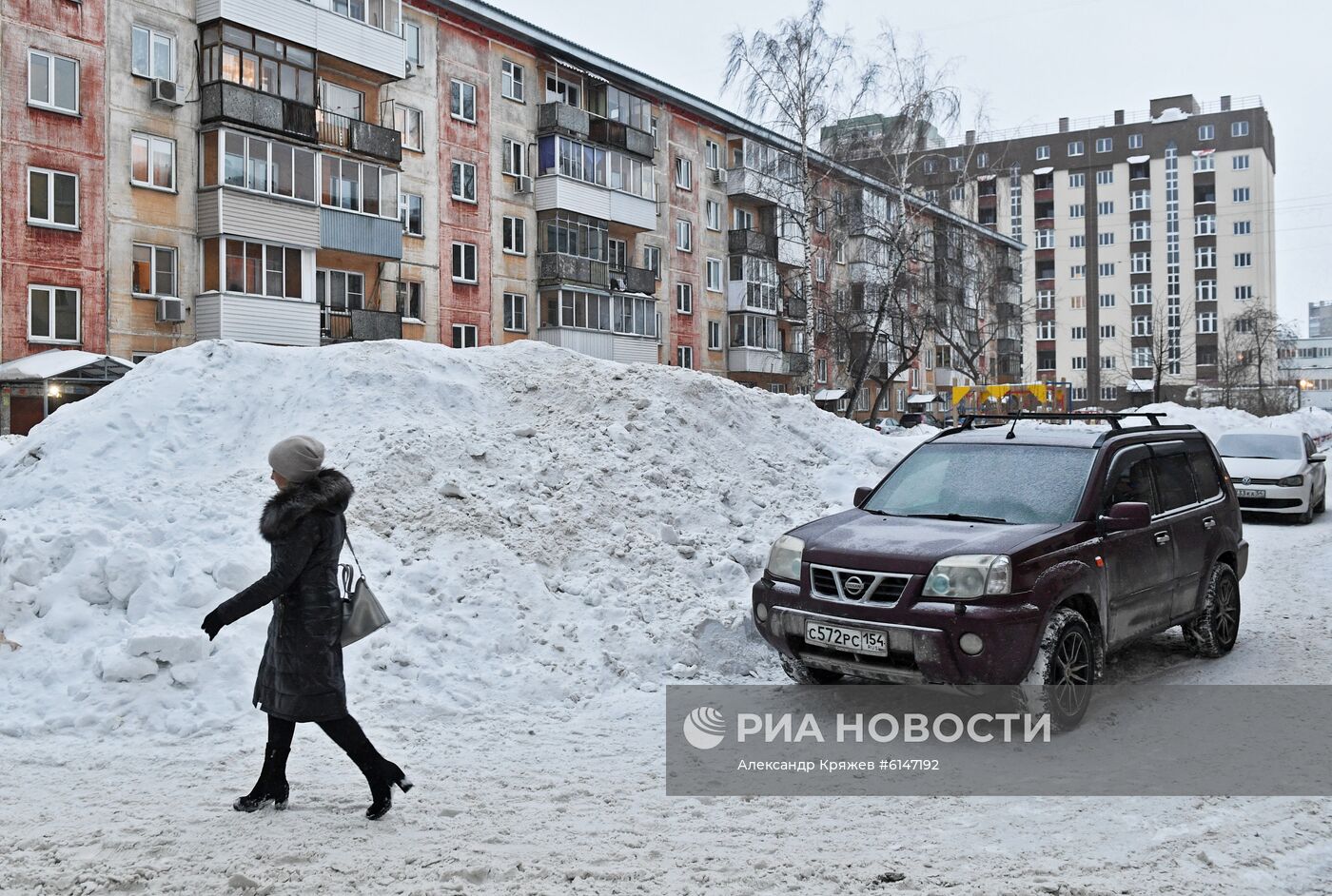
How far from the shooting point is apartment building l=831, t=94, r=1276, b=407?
285ft

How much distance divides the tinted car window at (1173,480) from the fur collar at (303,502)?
5.17 m

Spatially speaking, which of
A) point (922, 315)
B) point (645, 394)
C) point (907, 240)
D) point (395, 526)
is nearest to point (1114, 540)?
point (395, 526)

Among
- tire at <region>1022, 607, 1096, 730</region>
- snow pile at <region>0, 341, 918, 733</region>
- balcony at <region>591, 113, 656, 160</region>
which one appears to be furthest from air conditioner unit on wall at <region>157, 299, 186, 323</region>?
tire at <region>1022, 607, 1096, 730</region>

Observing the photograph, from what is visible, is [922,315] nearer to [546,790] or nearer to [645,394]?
[645,394]

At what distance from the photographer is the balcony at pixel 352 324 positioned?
28734 millimetres

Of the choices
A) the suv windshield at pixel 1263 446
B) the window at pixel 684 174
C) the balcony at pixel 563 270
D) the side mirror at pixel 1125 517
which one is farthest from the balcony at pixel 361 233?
the side mirror at pixel 1125 517

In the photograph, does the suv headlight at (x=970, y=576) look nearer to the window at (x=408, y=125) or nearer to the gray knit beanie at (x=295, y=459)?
the gray knit beanie at (x=295, y=459)

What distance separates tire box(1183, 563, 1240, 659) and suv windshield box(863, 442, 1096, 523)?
5.63 feet

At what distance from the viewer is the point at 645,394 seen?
40.5ft

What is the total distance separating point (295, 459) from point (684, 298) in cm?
3907

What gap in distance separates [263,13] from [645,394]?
19.8 m

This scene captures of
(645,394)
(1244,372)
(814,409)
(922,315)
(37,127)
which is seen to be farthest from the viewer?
(1244,372)

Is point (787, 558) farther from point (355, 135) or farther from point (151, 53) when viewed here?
point (355, 135)

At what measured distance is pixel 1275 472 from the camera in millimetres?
16781
